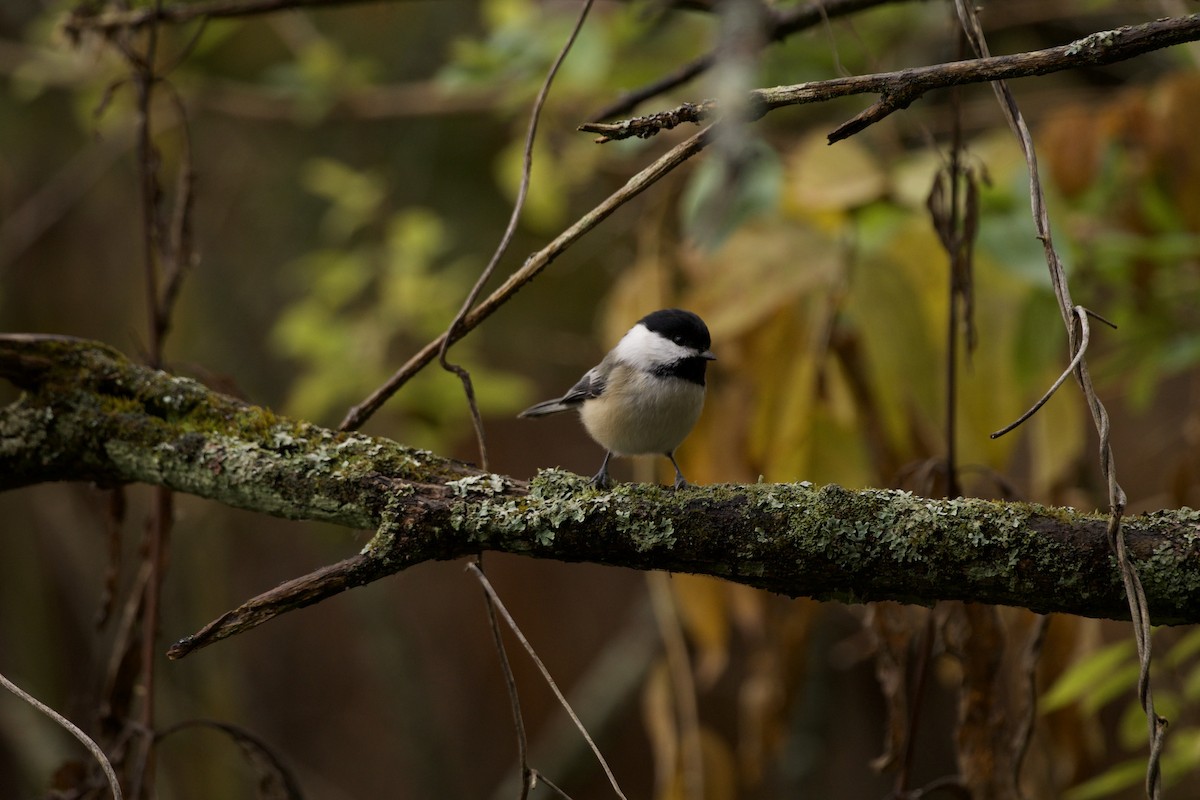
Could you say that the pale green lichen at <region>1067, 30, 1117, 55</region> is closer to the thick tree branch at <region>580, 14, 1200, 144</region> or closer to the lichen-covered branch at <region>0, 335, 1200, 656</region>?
the thick tree branch at <region>580, 14, 1200, 144</region>

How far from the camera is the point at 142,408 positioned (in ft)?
5.53

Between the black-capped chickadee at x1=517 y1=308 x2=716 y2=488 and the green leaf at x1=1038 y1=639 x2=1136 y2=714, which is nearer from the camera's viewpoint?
the green leaf at x1=1038 y1=639 x2=1136 y2=714

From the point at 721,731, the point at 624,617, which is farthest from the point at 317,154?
the point at 721,731

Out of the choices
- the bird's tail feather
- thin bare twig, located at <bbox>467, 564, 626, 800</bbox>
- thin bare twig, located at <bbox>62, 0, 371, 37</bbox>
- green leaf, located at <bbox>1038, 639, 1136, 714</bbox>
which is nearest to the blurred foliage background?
green leaf, located at <bbox>1038, 639, 1136, 714</bbox>

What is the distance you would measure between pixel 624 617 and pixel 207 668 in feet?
7.34

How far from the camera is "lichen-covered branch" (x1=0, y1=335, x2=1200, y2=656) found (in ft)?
Answer: 4.33

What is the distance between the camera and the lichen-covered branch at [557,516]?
1.32 m

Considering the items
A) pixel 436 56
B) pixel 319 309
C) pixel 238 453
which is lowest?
pixel 238 453

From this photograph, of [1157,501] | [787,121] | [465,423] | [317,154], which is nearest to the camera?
[1157,501]

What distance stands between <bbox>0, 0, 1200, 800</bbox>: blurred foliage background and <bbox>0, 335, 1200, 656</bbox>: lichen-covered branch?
0.39 meters

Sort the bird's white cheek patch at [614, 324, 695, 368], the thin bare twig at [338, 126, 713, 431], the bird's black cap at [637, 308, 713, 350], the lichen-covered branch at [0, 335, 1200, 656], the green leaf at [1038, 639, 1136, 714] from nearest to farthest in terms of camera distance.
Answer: the lichen-covered branch at [0, 335, 1200, 656]
the thin bare twig at [338, 126, 713, 431]
the green leaf at [1038, 639, 1136, 714]
the bird's black cap at [637, 308, 713, 350]
the bird's white cheek patch at [614, 324, 695, 368]

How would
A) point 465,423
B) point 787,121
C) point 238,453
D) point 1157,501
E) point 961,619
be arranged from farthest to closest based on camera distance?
point 465,423 < point 787,121 < point 1157,501 < point 961,619 < point 238,453

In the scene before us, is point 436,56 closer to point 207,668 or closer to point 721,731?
point 207,668

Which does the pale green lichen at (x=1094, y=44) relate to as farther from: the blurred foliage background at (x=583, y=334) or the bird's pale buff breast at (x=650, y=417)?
the bird's pale buff breast at (x=650, y=417)
